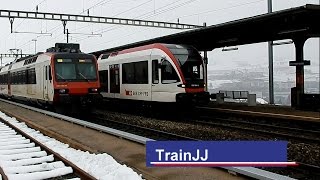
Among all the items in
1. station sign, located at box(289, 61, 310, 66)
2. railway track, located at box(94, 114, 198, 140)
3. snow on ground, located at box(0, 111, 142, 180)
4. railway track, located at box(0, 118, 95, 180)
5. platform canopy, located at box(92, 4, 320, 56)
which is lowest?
railway track, located at box(94, 114, 198, 140)

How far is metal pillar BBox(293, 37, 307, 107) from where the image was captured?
18.3m

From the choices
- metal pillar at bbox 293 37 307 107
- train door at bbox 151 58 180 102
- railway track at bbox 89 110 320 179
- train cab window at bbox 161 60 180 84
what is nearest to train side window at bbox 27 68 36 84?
railway track at bbox 89 110 320 179

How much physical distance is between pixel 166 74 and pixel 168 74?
3.7 inches

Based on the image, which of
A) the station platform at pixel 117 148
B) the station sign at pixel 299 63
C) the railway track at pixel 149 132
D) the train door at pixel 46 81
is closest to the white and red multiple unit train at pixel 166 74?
the railway track at pixel 149 132

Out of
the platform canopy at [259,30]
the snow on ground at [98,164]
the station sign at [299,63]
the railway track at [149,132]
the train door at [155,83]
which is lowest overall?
the railway track at [149,132]

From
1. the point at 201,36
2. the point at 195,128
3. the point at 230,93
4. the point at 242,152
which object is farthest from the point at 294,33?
the point at 242,152

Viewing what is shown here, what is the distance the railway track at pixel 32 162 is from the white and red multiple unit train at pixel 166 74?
6651mm

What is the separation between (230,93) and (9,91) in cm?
1689

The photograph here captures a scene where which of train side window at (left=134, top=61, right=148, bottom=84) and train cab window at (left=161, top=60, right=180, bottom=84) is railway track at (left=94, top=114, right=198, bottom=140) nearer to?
train side window at (left=134, top=61, right=148, bottom=84)

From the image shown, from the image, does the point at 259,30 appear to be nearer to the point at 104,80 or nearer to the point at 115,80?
the point at 115,80

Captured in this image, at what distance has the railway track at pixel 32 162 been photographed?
652 cm

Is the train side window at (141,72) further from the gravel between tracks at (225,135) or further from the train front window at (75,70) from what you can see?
the train front window at (75,70)

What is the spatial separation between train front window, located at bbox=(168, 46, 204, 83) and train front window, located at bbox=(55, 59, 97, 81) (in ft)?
14.2

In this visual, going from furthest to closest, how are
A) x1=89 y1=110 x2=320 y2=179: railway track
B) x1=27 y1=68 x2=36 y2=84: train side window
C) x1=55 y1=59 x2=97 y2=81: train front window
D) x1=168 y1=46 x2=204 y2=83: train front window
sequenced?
x1=27 y1=68 x2=36 y2=84: train side window
x1=55 y1=59 x2=97 y2=81: train front window
x1=168 y1=46 x2=204 y2=83: train front window
x1=89 y1=110 x2=320 y2=179: railway track
